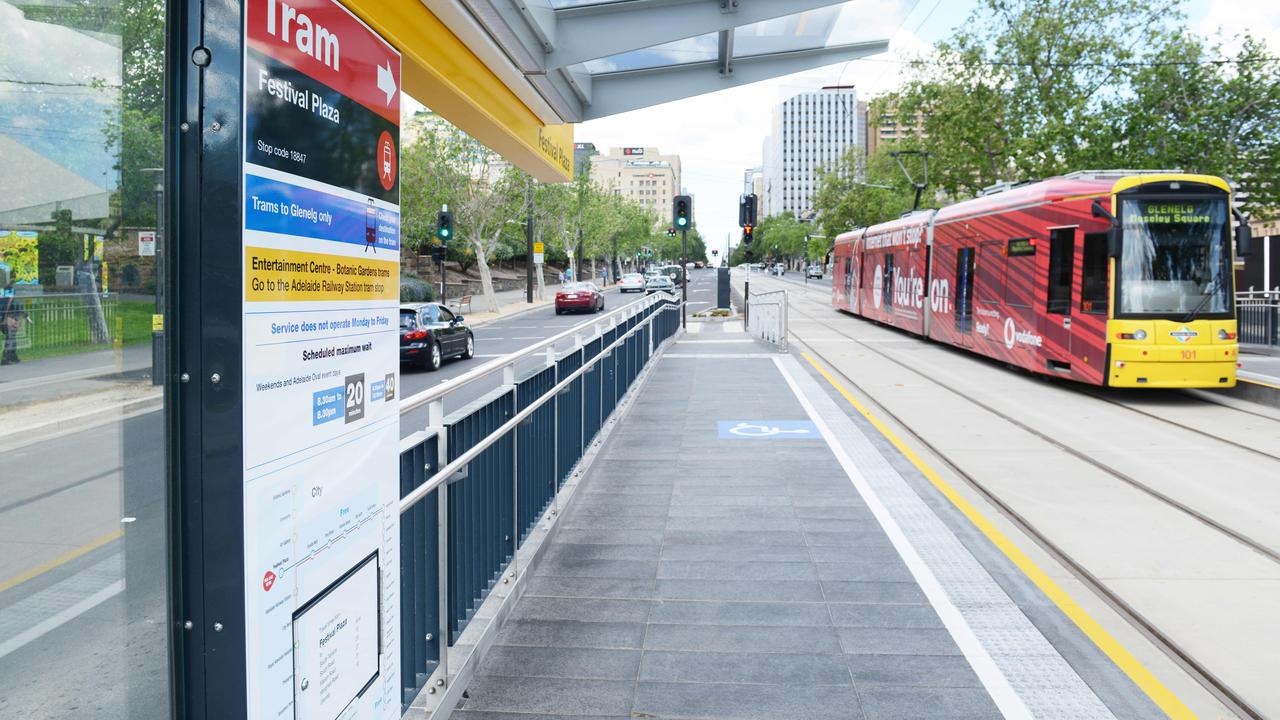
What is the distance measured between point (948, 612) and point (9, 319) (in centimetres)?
478

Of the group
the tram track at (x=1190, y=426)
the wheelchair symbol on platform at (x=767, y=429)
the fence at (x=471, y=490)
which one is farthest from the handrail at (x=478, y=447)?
the tram track at (x=1190, y=426)

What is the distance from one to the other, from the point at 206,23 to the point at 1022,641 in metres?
4.50

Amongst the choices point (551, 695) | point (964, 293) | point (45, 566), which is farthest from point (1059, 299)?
point (45, 566)

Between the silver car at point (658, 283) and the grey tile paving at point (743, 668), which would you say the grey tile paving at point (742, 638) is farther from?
the silver car at point (658, 283)

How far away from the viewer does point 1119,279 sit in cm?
1425

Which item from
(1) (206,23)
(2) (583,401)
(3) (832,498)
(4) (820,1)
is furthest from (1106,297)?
(1) (206,23)

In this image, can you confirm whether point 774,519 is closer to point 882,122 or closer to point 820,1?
point 820,1

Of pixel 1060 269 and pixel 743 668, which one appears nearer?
pixel 743 668

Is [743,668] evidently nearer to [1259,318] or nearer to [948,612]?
[948,612]

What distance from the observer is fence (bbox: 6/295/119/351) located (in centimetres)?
172

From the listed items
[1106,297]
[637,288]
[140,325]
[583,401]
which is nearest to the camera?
[140,325]

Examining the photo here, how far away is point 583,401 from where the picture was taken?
28.2 ft

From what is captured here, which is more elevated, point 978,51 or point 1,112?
point 978,51

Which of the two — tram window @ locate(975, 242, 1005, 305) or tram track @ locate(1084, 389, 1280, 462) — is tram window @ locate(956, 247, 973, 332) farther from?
tram track @ locate(1084, 389, 1280, 462)
